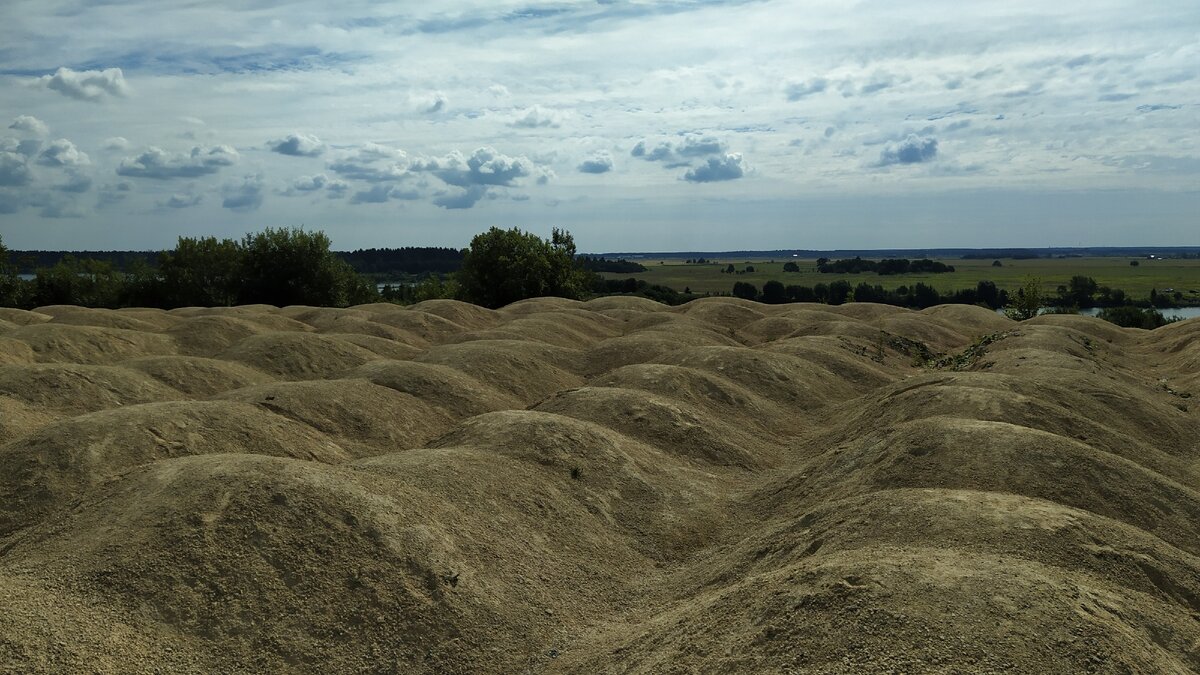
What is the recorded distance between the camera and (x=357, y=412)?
84.3 ft

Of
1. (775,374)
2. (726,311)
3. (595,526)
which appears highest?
(726,311)

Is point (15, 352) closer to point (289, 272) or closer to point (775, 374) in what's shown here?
point (775, 374)

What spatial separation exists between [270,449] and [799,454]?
50.6 ft

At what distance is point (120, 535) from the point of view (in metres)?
13.6

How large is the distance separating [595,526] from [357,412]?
Result: 1110 cm

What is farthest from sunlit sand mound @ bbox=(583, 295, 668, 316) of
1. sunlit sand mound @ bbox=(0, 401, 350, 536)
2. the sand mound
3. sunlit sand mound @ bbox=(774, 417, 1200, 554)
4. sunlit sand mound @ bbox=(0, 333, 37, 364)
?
sunlit sand mound @ bbox=(774, 417, 1200, 554)

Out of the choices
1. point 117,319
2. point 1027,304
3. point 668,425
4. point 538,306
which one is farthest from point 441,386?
point 1027,304

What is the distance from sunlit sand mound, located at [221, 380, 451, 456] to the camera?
2438 centimetres

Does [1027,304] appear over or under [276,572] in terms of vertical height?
over

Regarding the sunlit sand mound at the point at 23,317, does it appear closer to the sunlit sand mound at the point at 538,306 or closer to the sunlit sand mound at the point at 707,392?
the sunlit sand mound at the point at 538,306

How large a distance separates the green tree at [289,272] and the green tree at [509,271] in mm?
13318

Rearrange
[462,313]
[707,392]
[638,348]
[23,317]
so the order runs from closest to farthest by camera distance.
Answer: [707,392] < [638,348] < [23,317] < [462,313]

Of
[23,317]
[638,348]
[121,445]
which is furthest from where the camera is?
[23,317]

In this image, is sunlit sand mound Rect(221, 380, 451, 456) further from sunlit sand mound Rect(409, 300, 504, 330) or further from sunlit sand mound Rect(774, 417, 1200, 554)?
sunlit sand mound Rect(409, 300, 504, 330)
